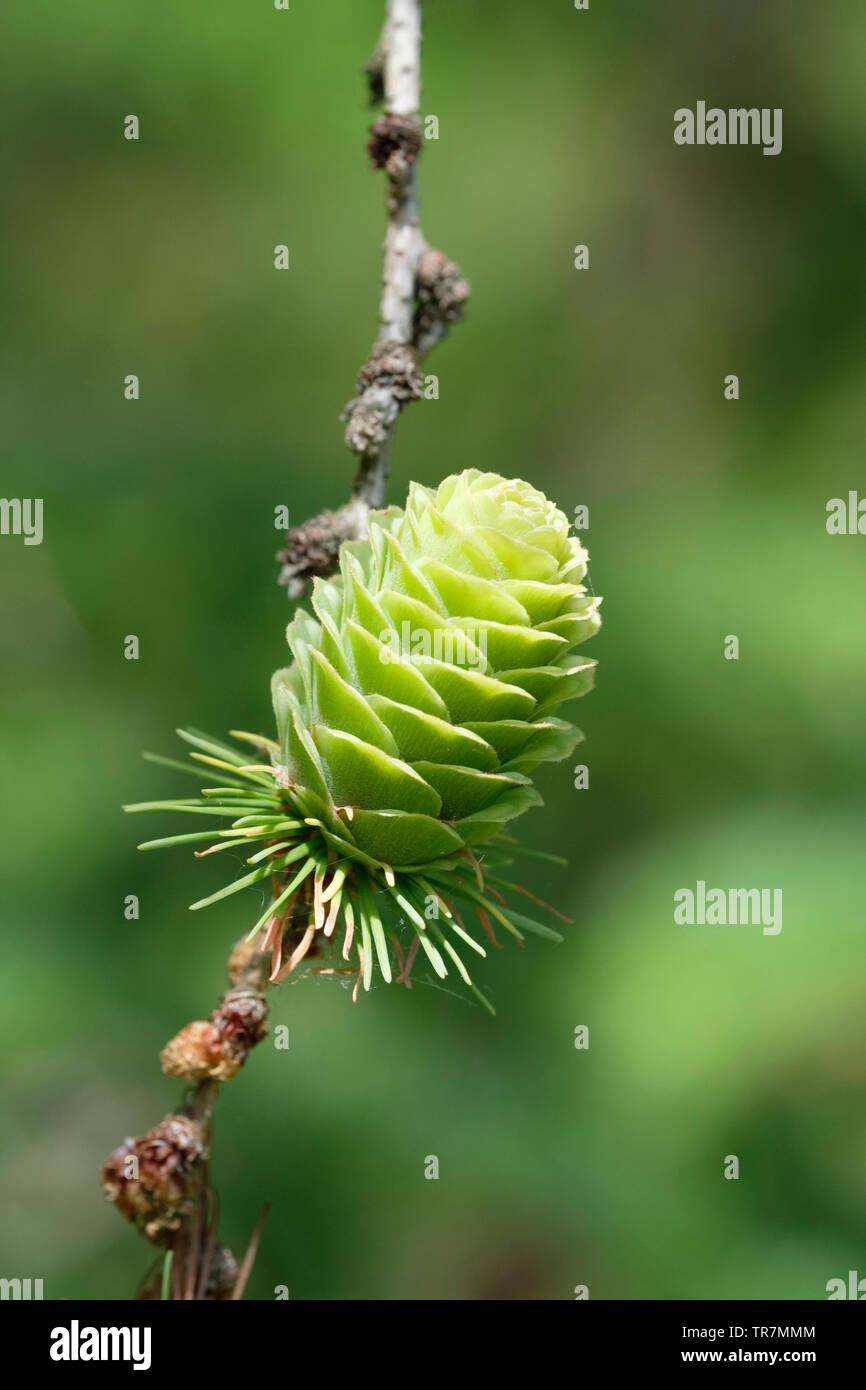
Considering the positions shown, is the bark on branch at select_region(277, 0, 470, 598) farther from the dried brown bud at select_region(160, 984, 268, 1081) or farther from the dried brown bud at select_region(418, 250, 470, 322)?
the dried brown bud at select_region(160, 984, 268, 1081)

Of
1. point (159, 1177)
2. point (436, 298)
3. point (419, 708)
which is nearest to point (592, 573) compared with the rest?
point (436, 298)

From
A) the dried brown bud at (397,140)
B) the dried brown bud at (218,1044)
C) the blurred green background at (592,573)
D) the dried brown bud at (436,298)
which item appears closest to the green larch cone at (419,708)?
the dried brown bud at (218,1044)

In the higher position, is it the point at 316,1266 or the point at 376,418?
the point at 376,418

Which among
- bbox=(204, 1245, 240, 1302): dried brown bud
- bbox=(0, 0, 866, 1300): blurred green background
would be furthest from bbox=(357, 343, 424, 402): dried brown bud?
bbox=(0, 0, 866, 1300): blurred green background

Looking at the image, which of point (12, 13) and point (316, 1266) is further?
point (12, 13)

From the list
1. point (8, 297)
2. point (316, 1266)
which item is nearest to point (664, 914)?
point (316, 1266)

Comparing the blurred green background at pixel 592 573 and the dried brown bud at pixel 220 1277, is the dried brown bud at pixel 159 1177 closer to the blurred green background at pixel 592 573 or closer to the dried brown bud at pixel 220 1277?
the dried brown bud at pixel 220 1277

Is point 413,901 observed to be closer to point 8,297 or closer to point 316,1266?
point 316,1266
